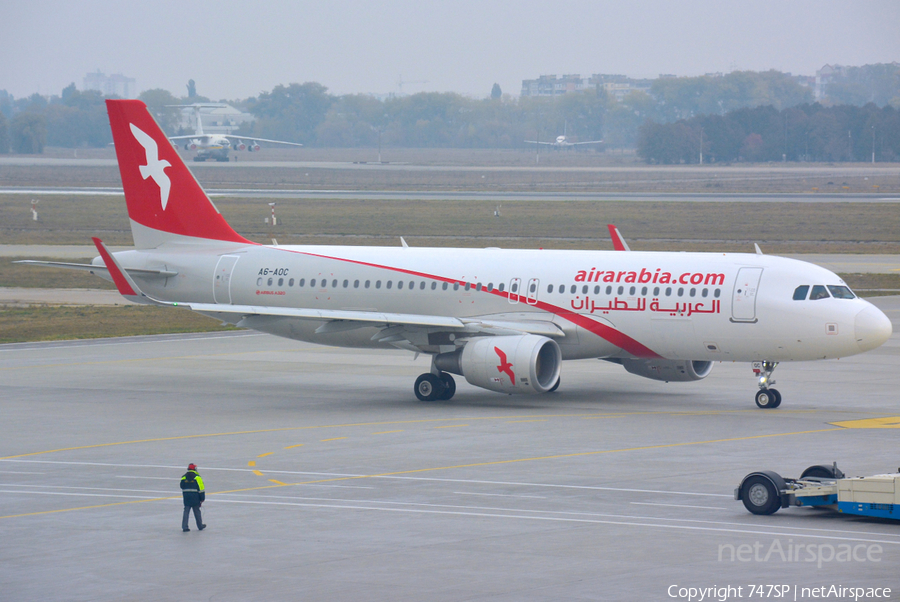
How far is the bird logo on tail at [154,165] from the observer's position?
43.1 meters

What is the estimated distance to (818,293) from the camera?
1352 inches

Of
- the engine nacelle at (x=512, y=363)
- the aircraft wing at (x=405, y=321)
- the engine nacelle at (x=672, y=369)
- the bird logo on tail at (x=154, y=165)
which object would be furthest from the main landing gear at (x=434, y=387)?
the bird logo on tail at (x=154, y=165)

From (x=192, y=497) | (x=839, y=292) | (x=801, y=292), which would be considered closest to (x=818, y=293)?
(x=801, y=292)

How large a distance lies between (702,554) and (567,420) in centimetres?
1439

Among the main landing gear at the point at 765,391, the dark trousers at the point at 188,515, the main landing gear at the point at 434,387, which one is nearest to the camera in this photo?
the dark trousers at the point at 188,515

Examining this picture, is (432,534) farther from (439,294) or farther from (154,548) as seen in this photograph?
(439,294)

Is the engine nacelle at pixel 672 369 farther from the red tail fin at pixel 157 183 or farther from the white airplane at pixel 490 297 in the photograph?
the red tail fin at pixel 157 183

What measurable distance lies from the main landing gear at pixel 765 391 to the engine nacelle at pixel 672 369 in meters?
2.29

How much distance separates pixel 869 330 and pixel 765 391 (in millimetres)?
3496

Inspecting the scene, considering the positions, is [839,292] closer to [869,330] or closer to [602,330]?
[869,330]

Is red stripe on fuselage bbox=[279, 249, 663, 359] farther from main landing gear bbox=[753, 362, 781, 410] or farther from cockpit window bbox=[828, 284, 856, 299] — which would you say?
cockpit window bbox=[828, 284, 856, 299]

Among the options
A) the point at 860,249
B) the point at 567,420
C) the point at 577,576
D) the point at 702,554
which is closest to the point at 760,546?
the point at 702,554

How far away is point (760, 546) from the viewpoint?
19.6m

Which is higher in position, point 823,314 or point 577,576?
point 823,314
